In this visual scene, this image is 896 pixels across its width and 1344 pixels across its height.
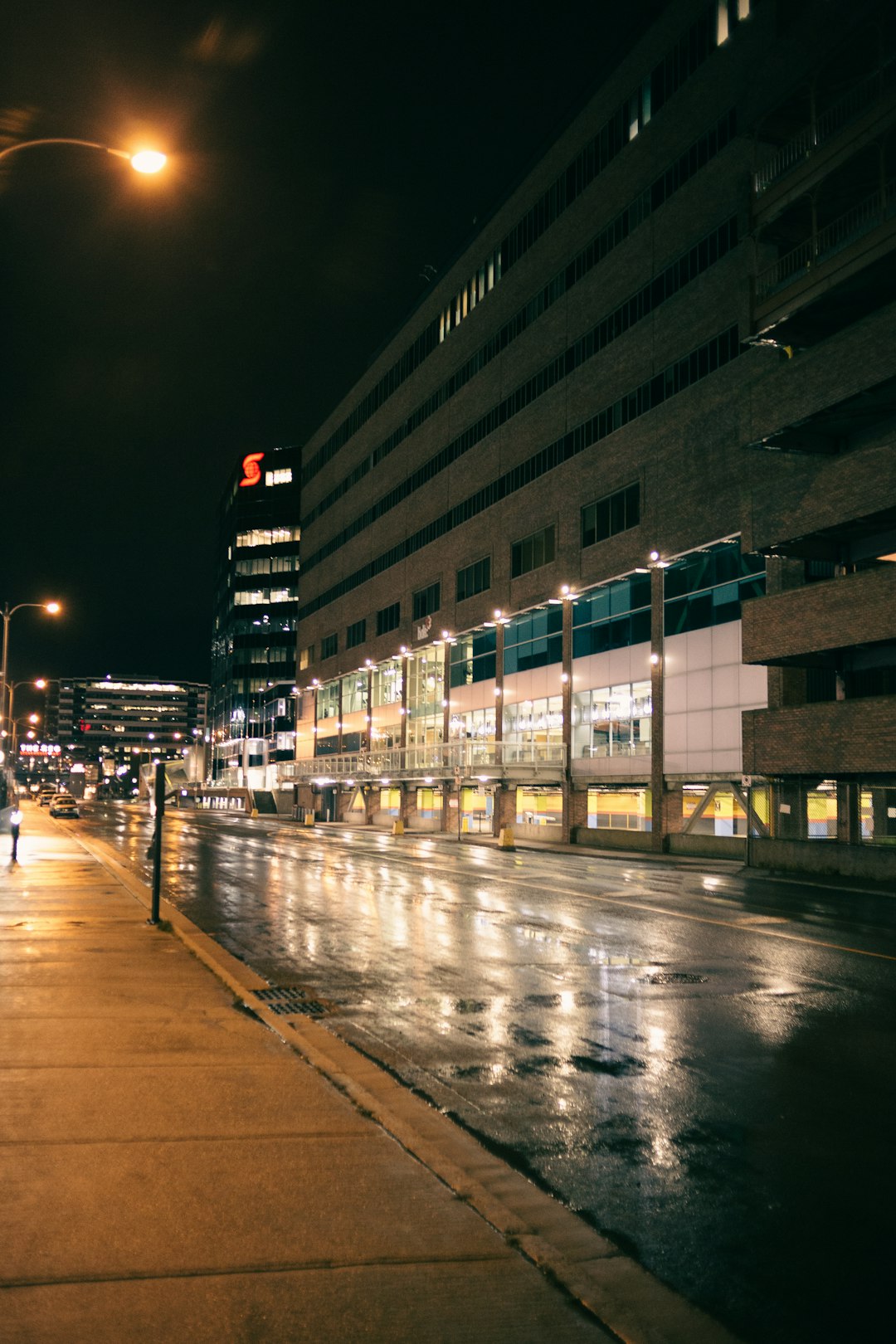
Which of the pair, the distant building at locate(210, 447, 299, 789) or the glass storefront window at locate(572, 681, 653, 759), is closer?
the glass storefront window at locate(572, 681, 653, 759)

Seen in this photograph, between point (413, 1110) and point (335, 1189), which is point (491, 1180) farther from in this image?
point (413, 1110)

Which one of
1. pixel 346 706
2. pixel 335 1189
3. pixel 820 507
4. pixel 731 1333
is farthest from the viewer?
pixel 346 706

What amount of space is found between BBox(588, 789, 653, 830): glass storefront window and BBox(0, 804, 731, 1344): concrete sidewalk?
36.4 metres

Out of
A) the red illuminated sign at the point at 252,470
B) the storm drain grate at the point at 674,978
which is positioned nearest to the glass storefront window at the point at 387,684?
the storm drain grate at the point at 674,978

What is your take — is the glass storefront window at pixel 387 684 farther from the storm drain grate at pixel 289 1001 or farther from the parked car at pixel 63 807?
the storm drain grate at pixel 289 1001

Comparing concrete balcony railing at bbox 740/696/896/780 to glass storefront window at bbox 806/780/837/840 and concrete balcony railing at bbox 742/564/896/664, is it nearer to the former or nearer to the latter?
glass storefront window at bbox 806/780/837/840

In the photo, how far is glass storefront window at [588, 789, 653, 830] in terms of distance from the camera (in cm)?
4394

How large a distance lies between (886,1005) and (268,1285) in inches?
316

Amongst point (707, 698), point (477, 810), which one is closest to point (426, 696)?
point (477, 810)

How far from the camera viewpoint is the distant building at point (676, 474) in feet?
105

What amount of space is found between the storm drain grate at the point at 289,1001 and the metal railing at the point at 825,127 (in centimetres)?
3160

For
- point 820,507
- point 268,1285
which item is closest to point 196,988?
point 268,1285

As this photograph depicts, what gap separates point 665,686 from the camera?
4262 centimetres

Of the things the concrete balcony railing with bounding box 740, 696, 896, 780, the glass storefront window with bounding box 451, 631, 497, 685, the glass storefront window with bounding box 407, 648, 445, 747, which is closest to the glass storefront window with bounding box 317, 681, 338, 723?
the glass storefront window with bounding box 407, 648, 445, 747
